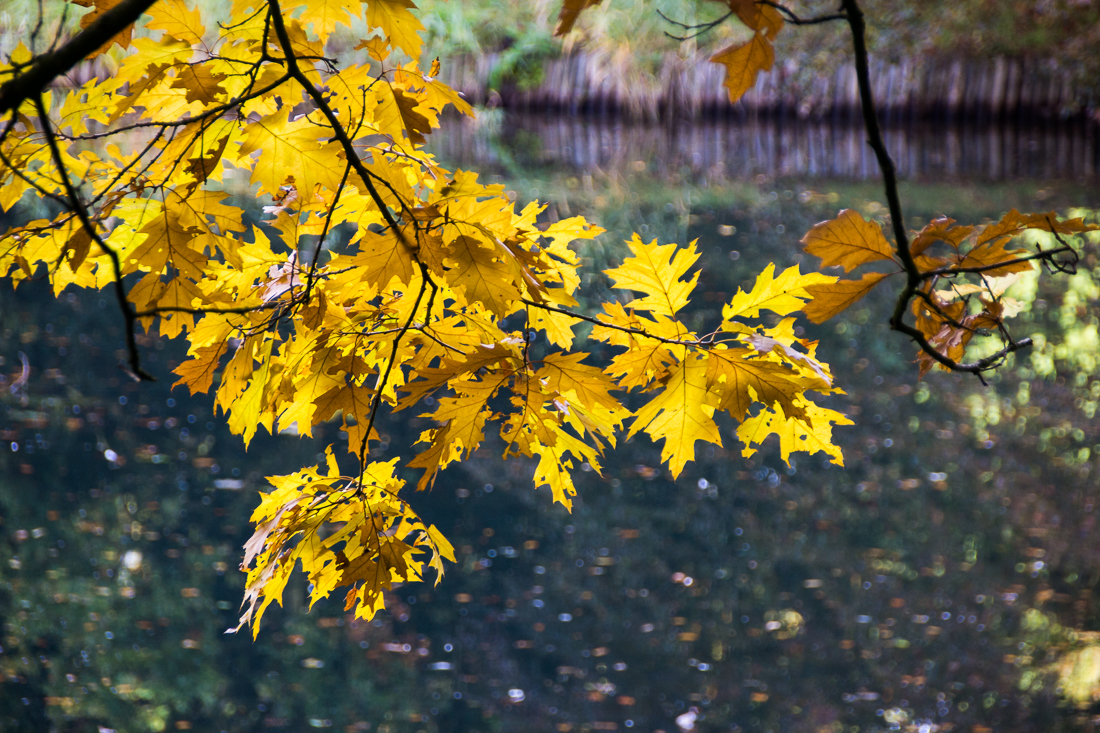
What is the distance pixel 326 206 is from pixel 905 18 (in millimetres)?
13531

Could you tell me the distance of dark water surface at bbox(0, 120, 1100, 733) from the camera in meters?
2.76

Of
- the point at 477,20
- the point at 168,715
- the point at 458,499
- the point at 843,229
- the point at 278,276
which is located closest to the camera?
the point at 843,229

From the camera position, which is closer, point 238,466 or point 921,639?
point 921,639

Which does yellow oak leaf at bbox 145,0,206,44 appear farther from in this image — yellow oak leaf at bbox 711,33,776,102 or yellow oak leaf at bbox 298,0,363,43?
yellow oak leaf at bbox 711,33,776,102

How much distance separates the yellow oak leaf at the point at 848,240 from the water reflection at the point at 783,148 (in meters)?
9.18

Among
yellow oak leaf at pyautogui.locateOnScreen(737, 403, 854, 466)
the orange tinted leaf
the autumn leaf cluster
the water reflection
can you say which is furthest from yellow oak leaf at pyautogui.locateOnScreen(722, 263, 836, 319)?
the water reflection

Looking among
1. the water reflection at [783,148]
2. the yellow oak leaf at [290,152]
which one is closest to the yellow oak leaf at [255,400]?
the yellow oak leaf at [290,152]

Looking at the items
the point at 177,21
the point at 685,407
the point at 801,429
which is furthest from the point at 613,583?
the point at 177,21

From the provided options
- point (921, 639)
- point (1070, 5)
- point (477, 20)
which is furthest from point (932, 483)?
point (477, 20)

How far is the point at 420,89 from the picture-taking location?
3.94 feet

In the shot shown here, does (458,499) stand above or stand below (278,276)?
below

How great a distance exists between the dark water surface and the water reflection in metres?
5.28

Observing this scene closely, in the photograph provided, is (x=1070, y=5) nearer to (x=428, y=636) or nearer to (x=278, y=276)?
(x=428, y=636)

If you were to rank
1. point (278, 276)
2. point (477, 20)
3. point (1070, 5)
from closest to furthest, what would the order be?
point (278, 276) < point (1070, 5) < point (477, 20)
